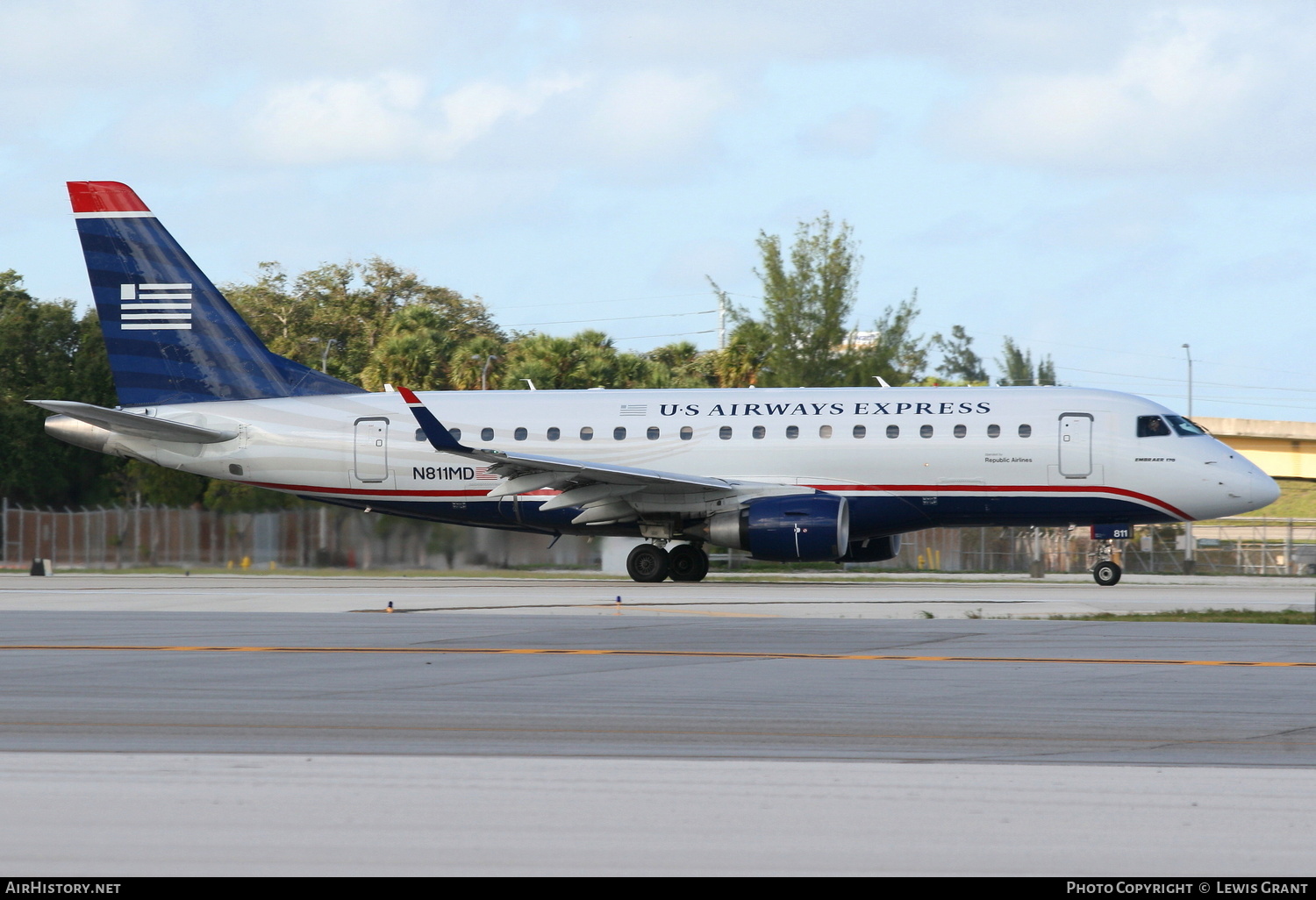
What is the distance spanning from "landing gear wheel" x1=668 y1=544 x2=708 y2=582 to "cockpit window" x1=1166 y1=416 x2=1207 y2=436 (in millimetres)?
9304

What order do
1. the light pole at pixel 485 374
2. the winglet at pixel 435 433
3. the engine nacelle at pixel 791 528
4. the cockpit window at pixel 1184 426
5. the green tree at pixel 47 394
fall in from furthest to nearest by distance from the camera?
the light pole at pixel 485 374 < the green tree at pixel 47 394 < the cockpit window at pixel 1184 426 < the winglet at pixel 435 433 < the engine nacelle at pixel 791 528

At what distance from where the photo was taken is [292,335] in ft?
274

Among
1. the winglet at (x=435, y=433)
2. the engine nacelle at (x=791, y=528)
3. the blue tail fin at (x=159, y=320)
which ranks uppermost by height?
the blue tail fin at (x=159, y=320)

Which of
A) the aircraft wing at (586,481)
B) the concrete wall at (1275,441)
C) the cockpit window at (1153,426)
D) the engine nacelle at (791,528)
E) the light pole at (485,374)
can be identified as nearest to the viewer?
the engine nacelle at (791,528)

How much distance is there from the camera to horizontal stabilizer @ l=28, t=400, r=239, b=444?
2900cm

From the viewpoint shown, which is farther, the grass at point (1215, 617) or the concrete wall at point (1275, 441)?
the concrete wall at point (1275, 441)

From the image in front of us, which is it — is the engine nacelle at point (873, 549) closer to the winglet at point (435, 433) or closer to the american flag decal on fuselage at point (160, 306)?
the winglet at point (435, 433)

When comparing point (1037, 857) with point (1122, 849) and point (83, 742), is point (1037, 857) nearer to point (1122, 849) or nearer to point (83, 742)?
point (1122, 849)

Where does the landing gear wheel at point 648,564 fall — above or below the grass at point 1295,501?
below

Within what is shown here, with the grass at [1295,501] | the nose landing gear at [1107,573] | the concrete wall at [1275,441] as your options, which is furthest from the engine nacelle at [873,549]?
the grass at [1295,501]

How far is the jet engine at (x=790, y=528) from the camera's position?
26562 mm

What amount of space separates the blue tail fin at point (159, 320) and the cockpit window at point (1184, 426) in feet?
54.4

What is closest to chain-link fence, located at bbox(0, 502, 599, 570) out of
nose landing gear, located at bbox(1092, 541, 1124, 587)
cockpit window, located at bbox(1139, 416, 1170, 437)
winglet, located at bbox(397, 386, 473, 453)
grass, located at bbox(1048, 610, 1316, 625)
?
winglet, located at bbox(397, 386, 473, 453)

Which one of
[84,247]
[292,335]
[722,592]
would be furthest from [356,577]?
[292,335]
